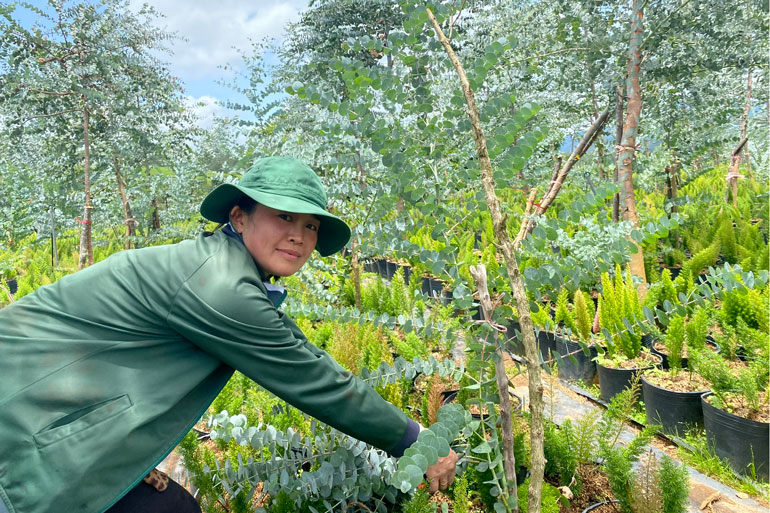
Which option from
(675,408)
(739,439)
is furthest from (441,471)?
(675,408)

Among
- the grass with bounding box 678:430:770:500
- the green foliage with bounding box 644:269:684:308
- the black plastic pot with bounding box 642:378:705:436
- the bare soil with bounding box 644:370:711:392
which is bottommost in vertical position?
the grass with bounding box 678:430:770:500

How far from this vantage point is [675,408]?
2441 mm

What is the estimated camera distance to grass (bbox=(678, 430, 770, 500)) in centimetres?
204

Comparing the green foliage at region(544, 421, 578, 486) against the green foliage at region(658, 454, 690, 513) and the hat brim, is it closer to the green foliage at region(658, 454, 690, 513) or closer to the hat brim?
the green foliage at region(658, 454, 690, 513)

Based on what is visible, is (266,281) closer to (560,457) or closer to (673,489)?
(560,457)

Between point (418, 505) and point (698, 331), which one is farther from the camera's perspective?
point (698, 331)

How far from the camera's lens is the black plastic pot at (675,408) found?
7.91 feet

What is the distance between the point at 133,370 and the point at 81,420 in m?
0.14

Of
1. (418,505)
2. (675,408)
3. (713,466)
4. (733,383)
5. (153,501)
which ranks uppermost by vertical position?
(153,501)

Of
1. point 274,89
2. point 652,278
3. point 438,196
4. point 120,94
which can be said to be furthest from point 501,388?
point 120,94

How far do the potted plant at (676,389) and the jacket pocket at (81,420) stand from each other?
2.45 metres

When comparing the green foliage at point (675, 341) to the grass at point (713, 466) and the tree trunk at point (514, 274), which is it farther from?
the tree trunk at point (514, 274)

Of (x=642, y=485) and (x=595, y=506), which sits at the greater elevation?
(x=642, y=485)

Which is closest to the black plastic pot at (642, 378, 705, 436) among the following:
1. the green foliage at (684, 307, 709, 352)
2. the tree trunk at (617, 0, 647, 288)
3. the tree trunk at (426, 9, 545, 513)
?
the green foliage at (684, 307, 709, 352)
